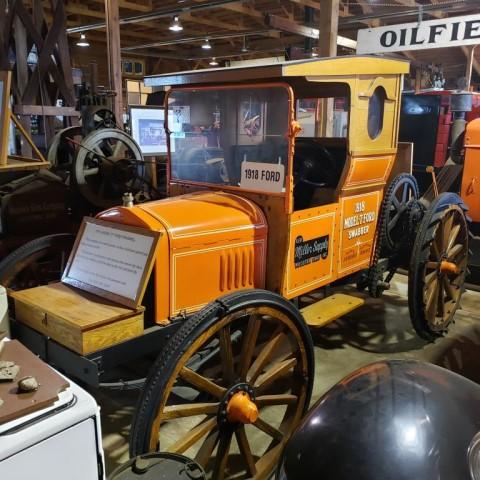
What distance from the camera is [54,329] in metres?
2.08

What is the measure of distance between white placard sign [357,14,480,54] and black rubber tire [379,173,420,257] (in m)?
2.14

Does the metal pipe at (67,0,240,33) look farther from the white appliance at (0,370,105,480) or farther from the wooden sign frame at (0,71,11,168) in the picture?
the white appliance at (0,370,105,480)

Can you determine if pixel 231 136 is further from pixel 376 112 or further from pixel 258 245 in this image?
pixel 376 112

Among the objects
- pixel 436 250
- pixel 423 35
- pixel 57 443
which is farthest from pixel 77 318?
pixel 423 35

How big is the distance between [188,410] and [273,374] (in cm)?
50

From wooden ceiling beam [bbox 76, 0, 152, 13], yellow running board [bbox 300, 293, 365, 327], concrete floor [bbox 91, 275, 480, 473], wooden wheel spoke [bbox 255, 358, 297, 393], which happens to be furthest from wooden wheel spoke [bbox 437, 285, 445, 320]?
wooden ceiling beam [bbox 76, 0, 152, 13]

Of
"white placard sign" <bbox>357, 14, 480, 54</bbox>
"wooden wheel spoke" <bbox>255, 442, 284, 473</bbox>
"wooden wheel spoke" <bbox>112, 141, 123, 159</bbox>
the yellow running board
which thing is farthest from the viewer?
"white placard sign" <bbox>357, 14, 480, 54</bbox>

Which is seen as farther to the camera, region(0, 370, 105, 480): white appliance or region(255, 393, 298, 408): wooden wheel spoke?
region(255, 393, 298, 408): wooden wheel spoke

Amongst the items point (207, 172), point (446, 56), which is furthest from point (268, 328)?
point (446, 56)

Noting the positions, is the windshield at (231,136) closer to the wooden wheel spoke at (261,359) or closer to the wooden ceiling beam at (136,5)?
the wooden wheel spoke at (261,359)

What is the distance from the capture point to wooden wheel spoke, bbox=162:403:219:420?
1.98 m

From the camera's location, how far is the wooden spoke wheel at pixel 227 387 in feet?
6.25

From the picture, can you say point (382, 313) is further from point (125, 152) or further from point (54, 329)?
point (54, 329)

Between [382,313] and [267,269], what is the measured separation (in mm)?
2077
